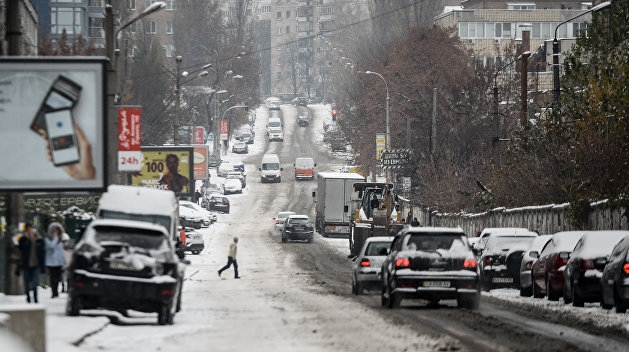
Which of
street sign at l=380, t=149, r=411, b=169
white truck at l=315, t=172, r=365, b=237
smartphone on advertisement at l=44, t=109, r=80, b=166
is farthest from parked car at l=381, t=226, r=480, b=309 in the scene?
street sign at l=380, t=149, r=411, b=169

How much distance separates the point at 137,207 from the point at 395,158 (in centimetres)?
5263

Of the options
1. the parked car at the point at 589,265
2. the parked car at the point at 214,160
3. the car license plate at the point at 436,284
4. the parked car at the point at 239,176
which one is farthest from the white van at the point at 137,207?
the parked car at the point at 214,160

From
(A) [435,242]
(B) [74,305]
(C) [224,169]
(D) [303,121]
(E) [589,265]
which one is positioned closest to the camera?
(B) [74,305]

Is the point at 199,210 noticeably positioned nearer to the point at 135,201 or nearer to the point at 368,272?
the point at 368,272

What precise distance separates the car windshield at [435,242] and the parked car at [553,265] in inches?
188

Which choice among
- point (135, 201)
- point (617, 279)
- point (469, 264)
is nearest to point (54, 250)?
point (135, 201)

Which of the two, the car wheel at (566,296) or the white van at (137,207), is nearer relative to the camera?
the car wheel at (566,296)

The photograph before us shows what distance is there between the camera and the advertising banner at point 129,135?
146ft

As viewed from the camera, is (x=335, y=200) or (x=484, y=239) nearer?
(x=484, y=239)

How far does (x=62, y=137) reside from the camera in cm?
2656

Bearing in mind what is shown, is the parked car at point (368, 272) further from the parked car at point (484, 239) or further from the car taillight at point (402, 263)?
the car taillight at point (402, 263)

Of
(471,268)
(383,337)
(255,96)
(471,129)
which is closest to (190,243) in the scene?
(471,129)

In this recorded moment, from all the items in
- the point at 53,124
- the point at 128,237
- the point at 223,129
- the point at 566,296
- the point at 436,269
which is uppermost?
the point at 223,129

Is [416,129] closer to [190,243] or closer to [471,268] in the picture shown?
[190,243]
